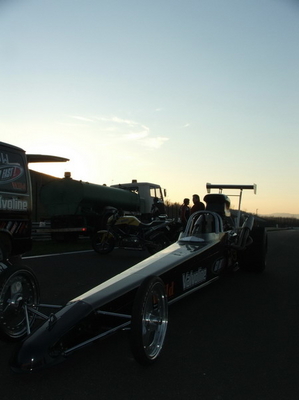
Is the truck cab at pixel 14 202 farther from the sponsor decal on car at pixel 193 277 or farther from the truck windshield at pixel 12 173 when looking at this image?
the sponsor decal on car at pixel 193 277

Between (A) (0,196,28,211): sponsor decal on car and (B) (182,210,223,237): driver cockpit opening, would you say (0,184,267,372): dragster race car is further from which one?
(A) (0,196,28,211): sponsor decal on car

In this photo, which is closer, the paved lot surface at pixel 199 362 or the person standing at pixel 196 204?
the paved lot surface at pixel 199 362

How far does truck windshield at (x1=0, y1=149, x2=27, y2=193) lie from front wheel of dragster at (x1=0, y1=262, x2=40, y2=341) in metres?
Result: 3.31

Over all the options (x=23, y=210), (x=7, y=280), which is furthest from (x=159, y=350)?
(x=23, y=210)

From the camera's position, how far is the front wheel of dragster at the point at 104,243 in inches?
417

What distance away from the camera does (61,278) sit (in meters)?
6.93

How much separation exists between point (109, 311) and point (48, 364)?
0.77 metres

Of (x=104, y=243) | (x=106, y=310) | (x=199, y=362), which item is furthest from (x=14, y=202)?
(x=199, y=362)

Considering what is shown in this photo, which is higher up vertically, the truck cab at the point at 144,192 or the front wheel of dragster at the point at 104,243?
the truck cab at the point at 144,192

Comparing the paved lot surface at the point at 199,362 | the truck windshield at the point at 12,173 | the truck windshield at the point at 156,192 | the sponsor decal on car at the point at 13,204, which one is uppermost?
the truck windshield at the point at 156,192

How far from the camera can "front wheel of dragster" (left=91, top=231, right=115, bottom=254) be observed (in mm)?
10602

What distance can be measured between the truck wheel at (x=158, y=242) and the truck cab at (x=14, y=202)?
382 centimetres

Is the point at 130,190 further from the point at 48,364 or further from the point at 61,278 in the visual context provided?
the point at 48,364

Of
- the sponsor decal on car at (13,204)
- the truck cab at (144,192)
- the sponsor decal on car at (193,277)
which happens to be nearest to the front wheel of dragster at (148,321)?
the sponsor decal on car at (193,277)
